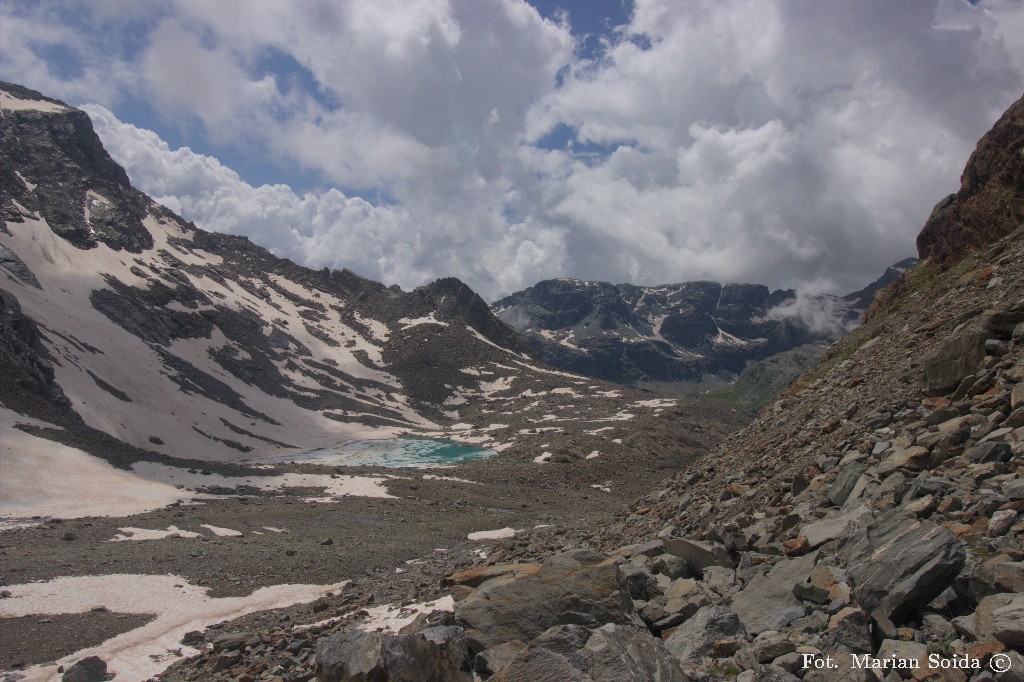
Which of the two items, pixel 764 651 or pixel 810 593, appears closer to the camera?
pixel 764 651

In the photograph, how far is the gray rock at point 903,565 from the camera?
7.09 metres

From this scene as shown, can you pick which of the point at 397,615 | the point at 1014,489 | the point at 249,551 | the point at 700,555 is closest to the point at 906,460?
the point at 1014,489

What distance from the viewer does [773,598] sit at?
358 inches

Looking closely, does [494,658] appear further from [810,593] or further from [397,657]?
[810,593]

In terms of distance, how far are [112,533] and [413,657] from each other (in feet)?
100.0

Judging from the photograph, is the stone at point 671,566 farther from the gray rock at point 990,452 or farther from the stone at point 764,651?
the gray rock at point 990,452

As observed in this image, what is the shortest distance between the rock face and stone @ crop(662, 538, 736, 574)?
19889 millimetres

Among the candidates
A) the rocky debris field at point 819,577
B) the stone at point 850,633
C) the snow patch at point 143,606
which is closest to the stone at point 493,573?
the rocky debris field at point 819,577

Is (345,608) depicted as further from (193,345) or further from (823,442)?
(193,345)

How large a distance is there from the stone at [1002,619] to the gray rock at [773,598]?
95.3 inches

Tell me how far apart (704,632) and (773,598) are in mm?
1317

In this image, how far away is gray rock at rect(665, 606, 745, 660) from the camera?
8.46 metres

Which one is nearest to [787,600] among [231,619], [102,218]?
[231,619]

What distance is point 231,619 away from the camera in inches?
834
